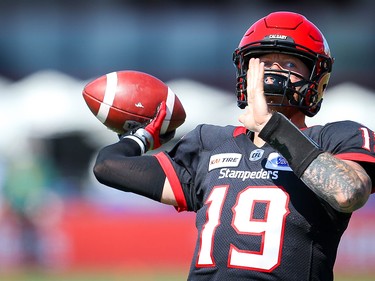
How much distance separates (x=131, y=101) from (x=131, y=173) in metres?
0.36

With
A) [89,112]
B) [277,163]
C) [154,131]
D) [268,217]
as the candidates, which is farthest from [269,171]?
[89,112]

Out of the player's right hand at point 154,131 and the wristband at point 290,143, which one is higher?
the wristband at point 290,143

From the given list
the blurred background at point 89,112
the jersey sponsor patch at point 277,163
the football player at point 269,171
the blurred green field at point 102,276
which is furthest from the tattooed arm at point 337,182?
the blurred background at point 89,112

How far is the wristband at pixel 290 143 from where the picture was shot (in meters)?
2.70

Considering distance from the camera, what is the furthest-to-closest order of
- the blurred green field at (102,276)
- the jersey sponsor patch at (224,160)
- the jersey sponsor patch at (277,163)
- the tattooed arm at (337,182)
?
the blurred green field at (102,276)
the jersey sponsor patch at (224,160)
the jersey sponsor patch at (277,163)
the tattooed arm at (337,182)

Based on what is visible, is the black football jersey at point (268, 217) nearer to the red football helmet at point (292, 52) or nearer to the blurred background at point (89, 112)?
the red football helmet at point (292, 52)

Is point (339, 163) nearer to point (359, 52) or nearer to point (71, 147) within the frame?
point (71, 147)

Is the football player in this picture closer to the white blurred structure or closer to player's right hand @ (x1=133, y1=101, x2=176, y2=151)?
player's right hand @ (x1=133, y1=101, x2=176, y2=151)

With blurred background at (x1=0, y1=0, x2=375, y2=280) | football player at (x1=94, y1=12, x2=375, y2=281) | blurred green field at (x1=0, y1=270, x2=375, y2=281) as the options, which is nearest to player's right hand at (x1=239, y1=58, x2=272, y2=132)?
football player at (x1=94, y1=12, x2=375, y2=281)

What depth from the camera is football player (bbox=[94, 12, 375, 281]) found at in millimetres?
2746

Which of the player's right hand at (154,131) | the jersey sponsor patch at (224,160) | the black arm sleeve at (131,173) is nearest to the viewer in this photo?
the jersey sponsor patch at (224,160)

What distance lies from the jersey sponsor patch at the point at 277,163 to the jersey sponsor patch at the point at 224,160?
0.39 ft

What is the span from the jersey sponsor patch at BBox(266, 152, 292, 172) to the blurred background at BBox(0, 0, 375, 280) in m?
7.30

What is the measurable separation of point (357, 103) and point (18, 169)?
6.04 metres
